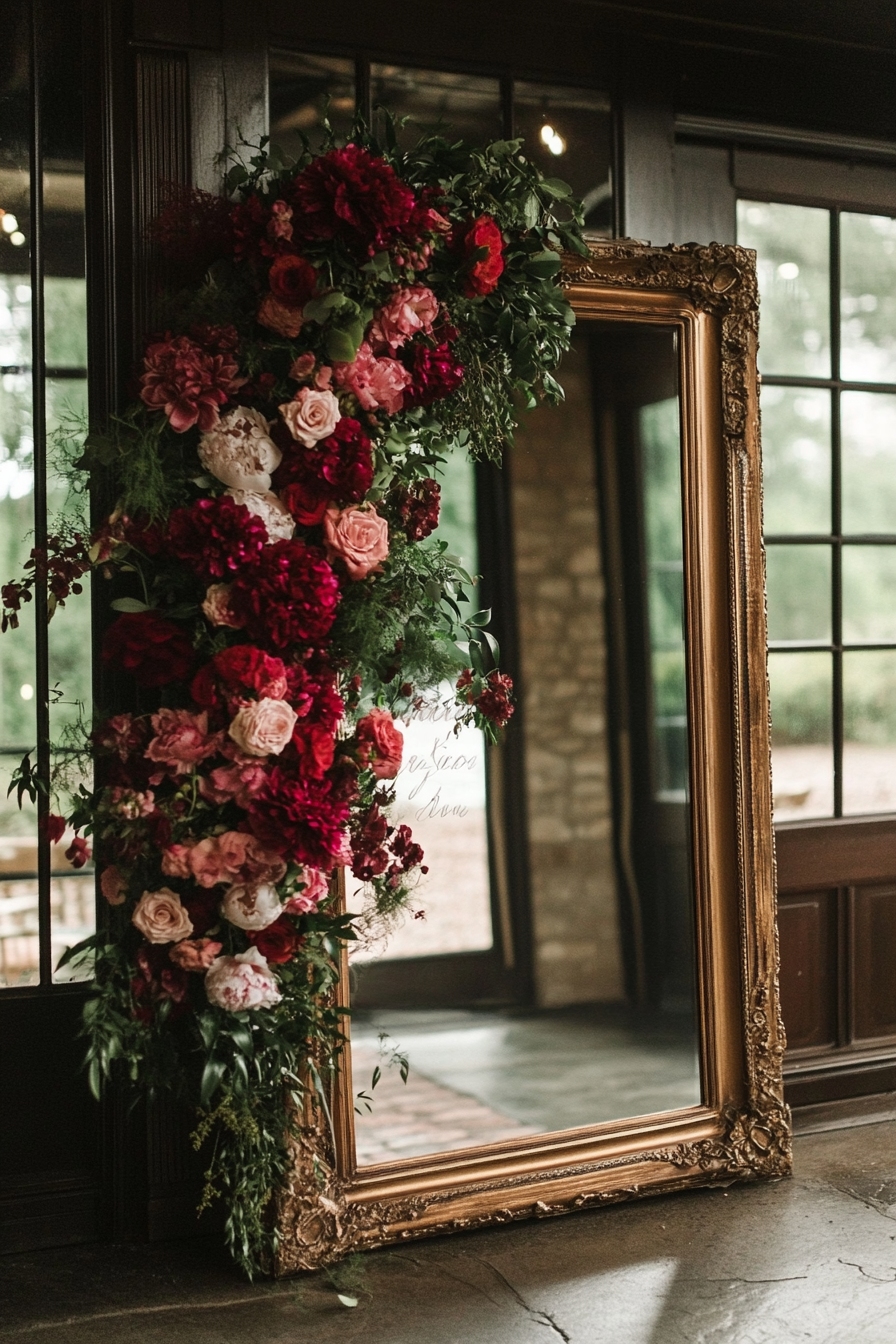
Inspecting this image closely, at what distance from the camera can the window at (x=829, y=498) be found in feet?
Result: 11.8

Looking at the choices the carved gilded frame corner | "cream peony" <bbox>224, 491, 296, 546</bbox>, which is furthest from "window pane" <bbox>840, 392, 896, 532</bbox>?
"cream peony" <bbox>224, 491, 296, 546</bbox>

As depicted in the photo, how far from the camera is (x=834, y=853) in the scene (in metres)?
3.62

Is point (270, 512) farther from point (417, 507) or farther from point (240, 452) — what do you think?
point (417, 507)

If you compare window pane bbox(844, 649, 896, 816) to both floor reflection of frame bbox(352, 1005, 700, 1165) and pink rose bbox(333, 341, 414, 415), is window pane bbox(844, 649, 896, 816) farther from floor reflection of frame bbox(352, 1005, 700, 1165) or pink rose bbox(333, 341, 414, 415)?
pink rose bbox(333, 341, 414, 415)

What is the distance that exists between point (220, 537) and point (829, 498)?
2074mm

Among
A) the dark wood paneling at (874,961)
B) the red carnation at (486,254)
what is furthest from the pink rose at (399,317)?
the dark wood paneling at (874,961)

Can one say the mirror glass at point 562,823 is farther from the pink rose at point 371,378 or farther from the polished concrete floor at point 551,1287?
the pink rose at point 371,378

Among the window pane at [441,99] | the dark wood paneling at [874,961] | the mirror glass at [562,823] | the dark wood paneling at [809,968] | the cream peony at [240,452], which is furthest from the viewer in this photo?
the dark wood paneling at [874,961]

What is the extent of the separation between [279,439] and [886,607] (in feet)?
7.04

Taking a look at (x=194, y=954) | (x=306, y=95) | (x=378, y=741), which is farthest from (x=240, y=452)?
(x=306, y=95)

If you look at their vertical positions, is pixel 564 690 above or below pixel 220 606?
below

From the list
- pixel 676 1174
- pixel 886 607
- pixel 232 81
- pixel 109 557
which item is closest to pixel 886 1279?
pixel 676 1174

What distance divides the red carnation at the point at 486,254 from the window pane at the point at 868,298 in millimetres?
1533

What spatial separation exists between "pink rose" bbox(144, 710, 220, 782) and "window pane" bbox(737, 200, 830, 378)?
2078 mm
